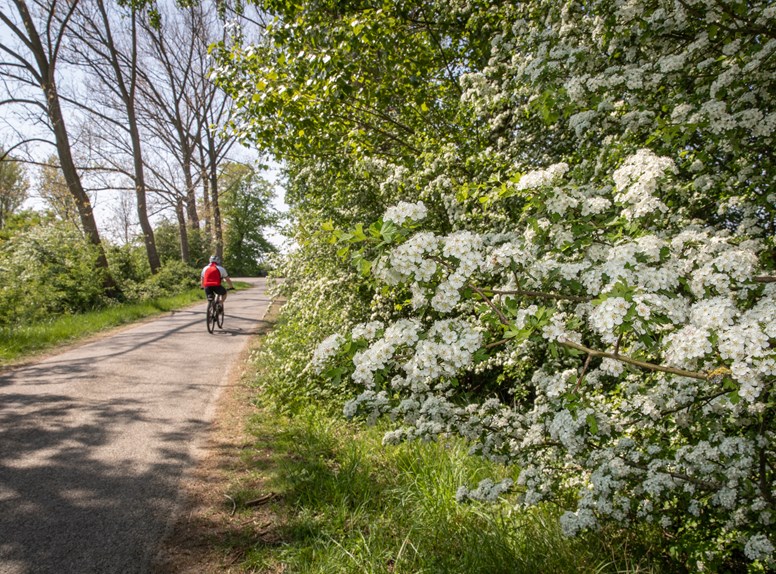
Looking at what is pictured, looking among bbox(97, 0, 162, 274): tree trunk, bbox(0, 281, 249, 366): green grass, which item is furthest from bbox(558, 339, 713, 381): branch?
bbox(97, 0, 162, 274): tree trunk

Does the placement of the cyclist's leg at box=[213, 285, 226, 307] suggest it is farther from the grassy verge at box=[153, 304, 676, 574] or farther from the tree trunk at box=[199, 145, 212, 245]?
the tree trunk at box=[199, 145, 212, 245]

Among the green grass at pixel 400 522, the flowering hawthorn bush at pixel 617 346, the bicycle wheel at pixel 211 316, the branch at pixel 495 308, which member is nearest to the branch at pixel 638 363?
the flowering hawthorn bush at pixel 617 346

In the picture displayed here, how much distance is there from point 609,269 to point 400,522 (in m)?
2.35

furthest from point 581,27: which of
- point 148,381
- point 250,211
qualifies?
point 250,211

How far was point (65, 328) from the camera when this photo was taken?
31.8 feet

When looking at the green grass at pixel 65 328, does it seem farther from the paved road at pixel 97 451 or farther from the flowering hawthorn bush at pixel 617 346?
the flowering hawthorn bush at pixel 617 346

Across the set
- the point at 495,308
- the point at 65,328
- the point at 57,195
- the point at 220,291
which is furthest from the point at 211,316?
the point at 57,195

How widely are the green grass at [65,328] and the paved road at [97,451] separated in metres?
0.95

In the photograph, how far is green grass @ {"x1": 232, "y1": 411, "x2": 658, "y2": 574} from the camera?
2641 millimetres

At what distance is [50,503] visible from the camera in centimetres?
334

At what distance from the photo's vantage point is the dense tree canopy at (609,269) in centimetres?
204

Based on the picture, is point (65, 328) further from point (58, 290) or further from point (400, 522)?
point (400, 522)

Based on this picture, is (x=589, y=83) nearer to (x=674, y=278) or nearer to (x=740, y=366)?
(x=674, y=278)

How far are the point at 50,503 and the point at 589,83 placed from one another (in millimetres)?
4918
